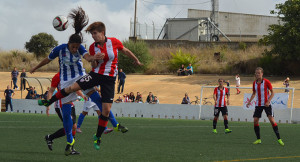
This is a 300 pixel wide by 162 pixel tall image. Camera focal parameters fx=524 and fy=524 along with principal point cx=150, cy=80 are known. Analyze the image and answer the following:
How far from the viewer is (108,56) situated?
28.7 feet

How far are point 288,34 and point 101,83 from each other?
120 feet

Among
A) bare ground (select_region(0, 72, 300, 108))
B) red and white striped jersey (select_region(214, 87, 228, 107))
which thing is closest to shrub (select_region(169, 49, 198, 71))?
bare ground (select_region(0, 72, 300, 108))

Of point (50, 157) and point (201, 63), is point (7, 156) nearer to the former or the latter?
point (50, 157)

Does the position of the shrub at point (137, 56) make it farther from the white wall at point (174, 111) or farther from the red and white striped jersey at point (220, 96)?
the red and white striped jersey at point (220, 96)

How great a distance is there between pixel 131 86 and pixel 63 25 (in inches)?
1435

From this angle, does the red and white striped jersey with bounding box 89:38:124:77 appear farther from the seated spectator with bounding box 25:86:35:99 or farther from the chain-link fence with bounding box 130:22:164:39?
the chain-link fence with bounding box 130:22:164:39

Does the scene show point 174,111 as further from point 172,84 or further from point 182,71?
point 182,71

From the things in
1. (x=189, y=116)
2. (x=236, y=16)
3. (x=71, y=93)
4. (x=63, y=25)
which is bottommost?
(x=189, y=116)

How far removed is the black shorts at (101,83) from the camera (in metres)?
8.66

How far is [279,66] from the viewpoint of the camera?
4681 centimetres

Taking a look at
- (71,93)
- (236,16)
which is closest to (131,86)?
(236,16)

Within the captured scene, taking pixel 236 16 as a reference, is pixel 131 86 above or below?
below

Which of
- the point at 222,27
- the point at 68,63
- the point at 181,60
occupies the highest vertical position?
the point at 222,27

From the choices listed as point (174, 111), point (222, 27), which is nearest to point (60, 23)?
point (174, 111)
